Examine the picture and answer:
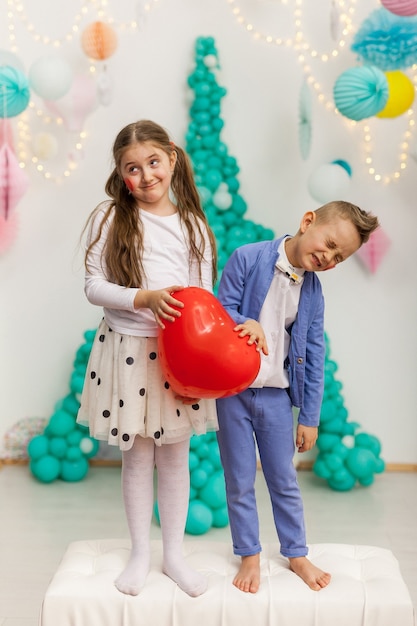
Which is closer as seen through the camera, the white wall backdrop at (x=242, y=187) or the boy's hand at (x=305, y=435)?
the boy's hand at (x=305, y=435)

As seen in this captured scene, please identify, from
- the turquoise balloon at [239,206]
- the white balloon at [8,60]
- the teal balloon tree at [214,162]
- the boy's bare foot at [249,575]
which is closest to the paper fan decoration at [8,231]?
the white balloon at [8,60]

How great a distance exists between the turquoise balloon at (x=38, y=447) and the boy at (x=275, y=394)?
4.42ft

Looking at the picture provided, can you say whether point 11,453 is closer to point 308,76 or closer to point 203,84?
point 203,84

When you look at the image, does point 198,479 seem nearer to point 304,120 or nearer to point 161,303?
point 161,303

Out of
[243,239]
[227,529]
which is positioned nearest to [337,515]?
[227,529]

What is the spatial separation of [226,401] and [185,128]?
153 centimetres

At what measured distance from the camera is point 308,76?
3012 millimetres

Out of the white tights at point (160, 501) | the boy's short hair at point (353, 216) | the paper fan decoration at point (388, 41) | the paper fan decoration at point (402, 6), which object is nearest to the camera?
the boy's short hair at point (353, 216)

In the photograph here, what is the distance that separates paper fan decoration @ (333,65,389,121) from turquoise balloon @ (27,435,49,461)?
1.64 meters

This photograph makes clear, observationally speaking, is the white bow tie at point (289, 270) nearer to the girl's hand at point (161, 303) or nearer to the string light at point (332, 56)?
the girl's hand at point (161, 303)

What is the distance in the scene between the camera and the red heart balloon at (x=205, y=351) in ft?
5.14

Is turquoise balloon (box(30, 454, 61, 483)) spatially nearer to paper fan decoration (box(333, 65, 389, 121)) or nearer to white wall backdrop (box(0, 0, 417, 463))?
white wall backdrop (box(0, 0, 417, 463))

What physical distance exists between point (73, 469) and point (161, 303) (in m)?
1.63

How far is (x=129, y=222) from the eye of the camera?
172cm
